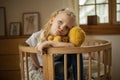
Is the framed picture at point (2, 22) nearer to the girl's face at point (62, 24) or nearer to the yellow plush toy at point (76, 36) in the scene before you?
the girl's face at point (62, 24)

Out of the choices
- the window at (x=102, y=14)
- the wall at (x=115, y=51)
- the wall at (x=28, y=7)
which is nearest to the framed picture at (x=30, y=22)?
the wall at (x=28, y=7)

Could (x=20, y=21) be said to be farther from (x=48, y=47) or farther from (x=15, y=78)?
(x=48, y=47)

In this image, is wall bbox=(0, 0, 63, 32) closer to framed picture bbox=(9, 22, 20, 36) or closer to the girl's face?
framed picture bbox=(9, 22, 20, 36)

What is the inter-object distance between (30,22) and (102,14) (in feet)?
3.20

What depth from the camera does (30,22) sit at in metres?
3.11

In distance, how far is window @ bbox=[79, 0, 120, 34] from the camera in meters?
2.95

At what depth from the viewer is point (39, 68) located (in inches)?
71.3

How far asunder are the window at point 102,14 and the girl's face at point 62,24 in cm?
134

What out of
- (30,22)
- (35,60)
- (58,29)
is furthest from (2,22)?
(58,29)

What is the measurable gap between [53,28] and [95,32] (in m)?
1.39

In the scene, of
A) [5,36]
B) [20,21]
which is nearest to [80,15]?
[20,21]

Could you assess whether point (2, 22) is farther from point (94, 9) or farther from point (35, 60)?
point (35, 60)

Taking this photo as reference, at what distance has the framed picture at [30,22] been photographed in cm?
310

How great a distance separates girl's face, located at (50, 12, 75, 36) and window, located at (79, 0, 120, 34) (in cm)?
134
